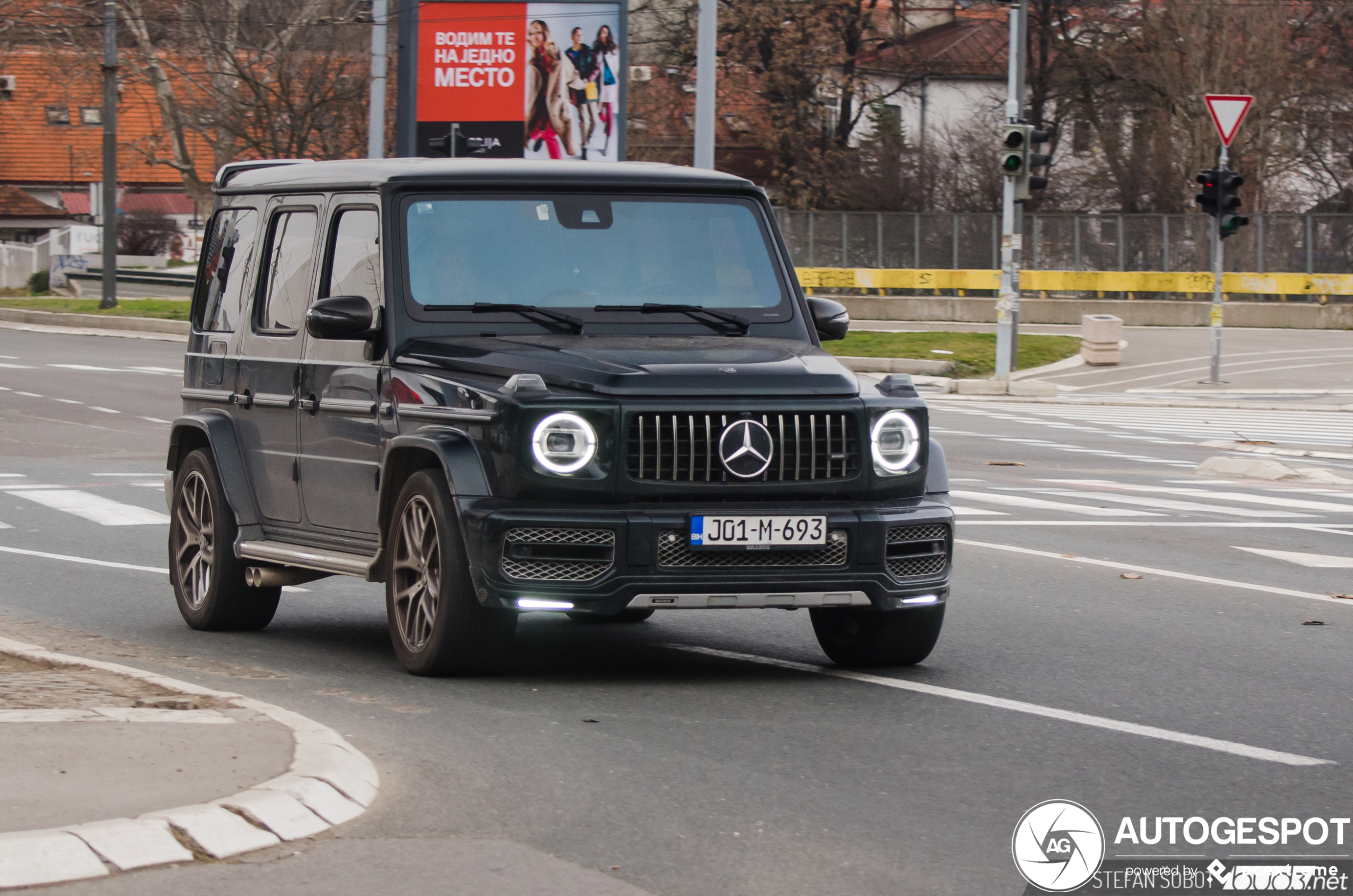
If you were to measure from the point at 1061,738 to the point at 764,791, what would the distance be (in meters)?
1.33

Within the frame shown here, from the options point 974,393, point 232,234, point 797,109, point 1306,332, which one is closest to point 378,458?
point 232,234

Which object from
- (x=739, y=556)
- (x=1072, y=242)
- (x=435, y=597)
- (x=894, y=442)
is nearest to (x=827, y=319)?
(x=894, y=442)

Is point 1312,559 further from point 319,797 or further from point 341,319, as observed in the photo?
point 319,797

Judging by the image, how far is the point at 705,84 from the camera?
31.7m

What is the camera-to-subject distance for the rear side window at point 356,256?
8039mm

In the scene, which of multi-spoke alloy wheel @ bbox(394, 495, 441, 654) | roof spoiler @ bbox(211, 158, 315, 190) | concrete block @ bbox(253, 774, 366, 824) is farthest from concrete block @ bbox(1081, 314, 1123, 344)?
concrete block @ bbox(253, 774, 366, 824)

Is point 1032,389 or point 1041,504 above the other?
point 1032,389

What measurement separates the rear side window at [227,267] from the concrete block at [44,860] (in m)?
4.85

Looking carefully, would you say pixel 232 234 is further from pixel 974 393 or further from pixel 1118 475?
pixel 974 393

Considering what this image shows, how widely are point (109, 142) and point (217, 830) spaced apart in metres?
43.5

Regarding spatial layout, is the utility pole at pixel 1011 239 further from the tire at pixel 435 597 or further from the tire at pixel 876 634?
the tire at pixel 435 597

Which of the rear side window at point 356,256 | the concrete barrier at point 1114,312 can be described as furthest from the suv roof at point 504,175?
the concrete barrier at point 1114,312

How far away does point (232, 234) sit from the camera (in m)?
9.41

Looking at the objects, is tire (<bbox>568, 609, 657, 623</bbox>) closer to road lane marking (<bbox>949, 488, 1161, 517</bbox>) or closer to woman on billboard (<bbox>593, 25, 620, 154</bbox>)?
road lane marking (<bbox>949, 488, 1161, 517</bbox>)
